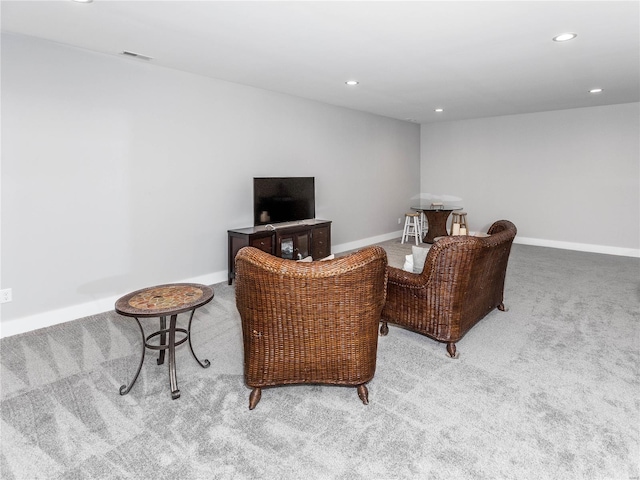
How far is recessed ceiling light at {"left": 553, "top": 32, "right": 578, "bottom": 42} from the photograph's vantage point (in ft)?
9.32

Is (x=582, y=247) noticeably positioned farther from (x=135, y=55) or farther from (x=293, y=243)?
(x=135, y=55)

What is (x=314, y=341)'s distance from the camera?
6.57 feet

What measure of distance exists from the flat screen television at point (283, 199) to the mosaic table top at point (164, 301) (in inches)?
86.7

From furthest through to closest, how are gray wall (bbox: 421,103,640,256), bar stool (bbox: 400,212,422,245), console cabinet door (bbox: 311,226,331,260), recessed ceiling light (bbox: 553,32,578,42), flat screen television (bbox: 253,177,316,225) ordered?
bar stool (bbox: 400,212,422,245)
gray wall (bbox: 421,103,640,256)
console cabinet door (bbox: 311,226,331,260)
flat screen television (bbox: 253,177,316,225)
recessed ceiling light (bbox: 553,32,578,42)

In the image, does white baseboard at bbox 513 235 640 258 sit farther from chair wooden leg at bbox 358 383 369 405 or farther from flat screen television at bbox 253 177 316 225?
chair wooden leg at bbox 358 383 369 405

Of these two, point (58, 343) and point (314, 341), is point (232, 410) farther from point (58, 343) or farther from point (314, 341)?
point (58, 343)

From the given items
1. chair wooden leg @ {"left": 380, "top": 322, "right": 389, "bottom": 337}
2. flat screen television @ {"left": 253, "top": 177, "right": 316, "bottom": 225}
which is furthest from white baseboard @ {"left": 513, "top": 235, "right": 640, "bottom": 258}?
chair wooden leg @ {"left": 380, "top": 322, "right": 389, "bottom": 337}

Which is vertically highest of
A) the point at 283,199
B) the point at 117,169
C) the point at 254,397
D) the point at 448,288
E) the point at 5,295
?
Result: the point at 117,169

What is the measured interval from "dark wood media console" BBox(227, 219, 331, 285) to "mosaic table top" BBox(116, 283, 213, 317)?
1.65 meters

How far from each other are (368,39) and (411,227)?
5.15 m

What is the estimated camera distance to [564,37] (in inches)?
114

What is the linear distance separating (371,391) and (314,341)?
1.88 feet

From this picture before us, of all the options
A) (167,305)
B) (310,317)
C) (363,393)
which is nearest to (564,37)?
(310,317)

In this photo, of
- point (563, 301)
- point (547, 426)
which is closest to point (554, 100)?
point (563, 301)
